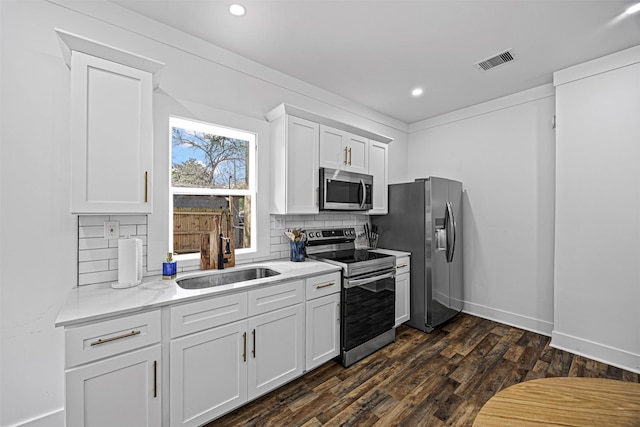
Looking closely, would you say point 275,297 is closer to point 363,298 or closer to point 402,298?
point 363,298

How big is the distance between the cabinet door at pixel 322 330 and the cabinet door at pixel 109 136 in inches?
59.4

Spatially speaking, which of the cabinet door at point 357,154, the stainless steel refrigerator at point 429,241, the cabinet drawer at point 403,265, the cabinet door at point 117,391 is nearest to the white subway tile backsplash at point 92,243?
the cabinet door at point 117,391

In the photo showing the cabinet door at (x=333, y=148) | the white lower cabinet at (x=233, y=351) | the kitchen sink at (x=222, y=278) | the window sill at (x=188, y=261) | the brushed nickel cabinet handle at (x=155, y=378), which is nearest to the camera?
the brushed nickel cabinet handle at (x=155, y=378)

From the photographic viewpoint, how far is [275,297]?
85.3 inches

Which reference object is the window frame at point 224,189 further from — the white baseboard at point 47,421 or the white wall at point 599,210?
the white wall at point 599,210

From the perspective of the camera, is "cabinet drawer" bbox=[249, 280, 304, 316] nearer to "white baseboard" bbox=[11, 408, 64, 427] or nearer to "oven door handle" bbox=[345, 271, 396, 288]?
"oven door handle" bbox=[345, 271, 396, 288]

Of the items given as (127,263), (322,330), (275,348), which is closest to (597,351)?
(322,330)

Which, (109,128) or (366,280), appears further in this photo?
(366,280)

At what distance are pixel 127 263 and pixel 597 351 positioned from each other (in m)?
4.12

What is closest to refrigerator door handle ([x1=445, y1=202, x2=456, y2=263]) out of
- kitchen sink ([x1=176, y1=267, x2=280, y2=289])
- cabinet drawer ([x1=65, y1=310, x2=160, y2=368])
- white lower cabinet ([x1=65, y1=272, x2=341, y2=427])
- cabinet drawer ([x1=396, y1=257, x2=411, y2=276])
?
cabinet drawer ([x1=396, y1=257, x2=411, y2=276])

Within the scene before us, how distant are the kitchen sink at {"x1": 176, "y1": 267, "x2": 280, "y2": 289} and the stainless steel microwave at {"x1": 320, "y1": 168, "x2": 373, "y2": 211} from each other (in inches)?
35.6

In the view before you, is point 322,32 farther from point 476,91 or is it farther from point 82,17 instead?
point 476,91

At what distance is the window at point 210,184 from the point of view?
7.98 feet

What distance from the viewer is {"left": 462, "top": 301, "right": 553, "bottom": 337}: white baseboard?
3312 mm
